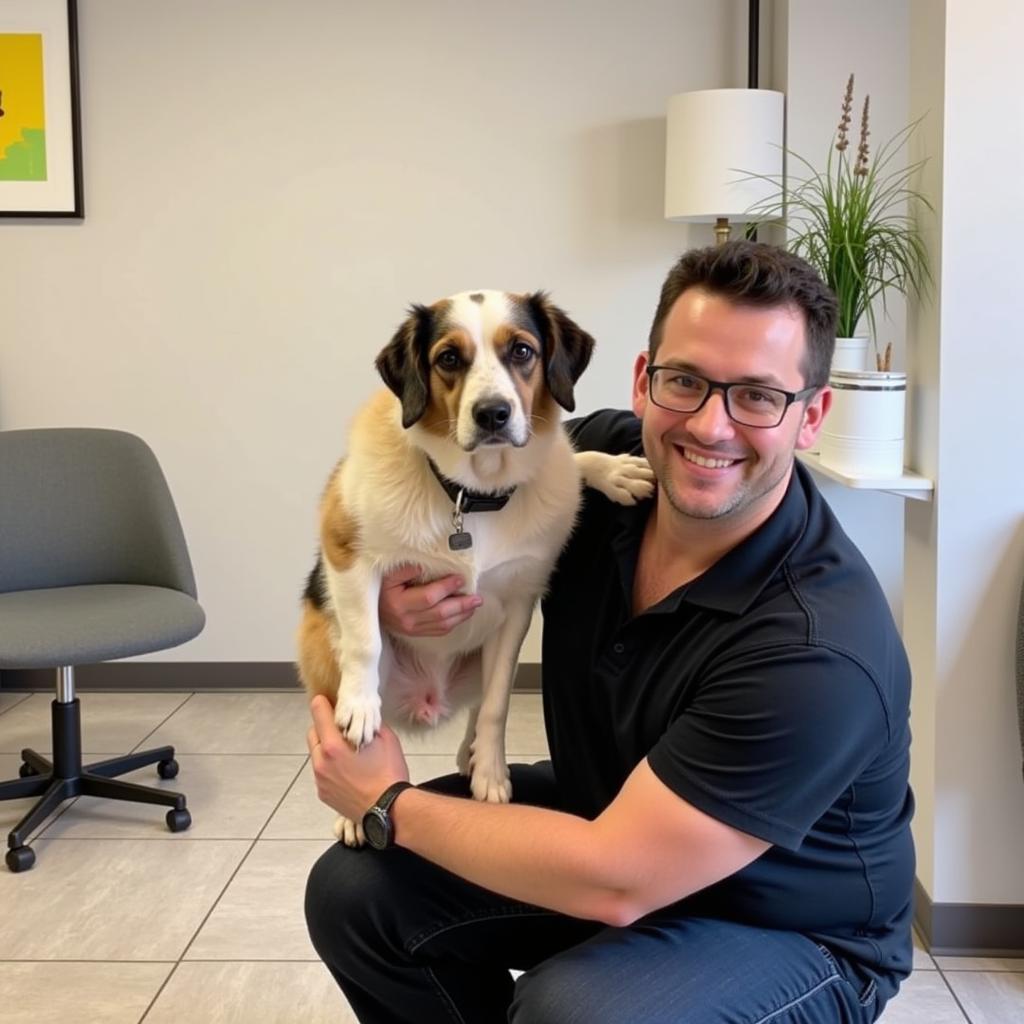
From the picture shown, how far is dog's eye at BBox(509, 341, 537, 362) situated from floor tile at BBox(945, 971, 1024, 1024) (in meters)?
1.44

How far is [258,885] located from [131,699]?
1.54 metres

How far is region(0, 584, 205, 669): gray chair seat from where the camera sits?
8.70 ft

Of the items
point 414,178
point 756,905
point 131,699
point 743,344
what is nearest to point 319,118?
point 414,178

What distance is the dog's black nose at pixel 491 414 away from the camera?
1.56 meters

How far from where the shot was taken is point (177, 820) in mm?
2820

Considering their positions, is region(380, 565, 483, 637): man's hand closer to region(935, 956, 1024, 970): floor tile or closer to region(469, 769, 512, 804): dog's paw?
region(469, 769, 512, 804): dog's paw

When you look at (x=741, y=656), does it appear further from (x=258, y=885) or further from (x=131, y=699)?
(x=131, y=699)

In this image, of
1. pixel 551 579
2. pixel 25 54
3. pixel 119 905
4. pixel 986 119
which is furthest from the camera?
pixel 25 54

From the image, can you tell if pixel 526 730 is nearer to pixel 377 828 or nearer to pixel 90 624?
pixel 90 624

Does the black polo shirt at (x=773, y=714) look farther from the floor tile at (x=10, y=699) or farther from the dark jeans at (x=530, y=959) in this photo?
the floor tile at (x=10, y=699)

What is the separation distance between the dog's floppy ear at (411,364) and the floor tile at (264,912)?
1.25 meters

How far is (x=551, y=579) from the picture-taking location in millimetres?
1688

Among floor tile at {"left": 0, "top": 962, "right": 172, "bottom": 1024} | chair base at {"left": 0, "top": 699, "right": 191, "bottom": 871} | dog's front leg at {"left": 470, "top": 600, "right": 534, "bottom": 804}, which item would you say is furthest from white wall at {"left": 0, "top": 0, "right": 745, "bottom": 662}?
dog's front leg at {"left": 470, "top": 600, "right": 534, "bottom": 804}

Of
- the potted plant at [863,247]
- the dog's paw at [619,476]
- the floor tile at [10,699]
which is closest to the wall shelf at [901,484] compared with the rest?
the potted plant at [863,247]
